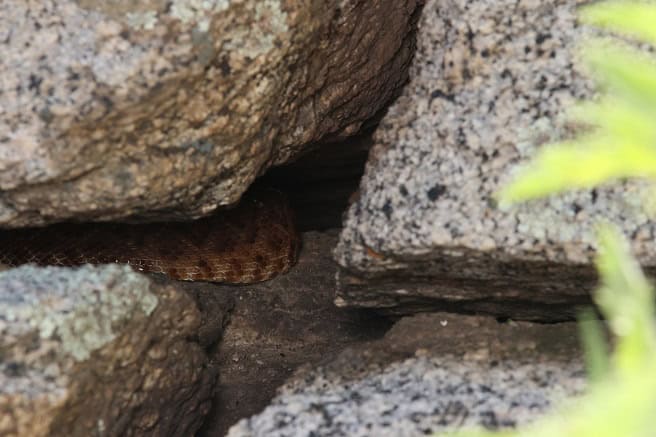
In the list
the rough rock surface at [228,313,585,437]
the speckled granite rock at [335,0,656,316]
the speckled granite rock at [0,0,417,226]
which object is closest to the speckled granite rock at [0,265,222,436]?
Answer: the speckled granite rock at [0,0,417,226]

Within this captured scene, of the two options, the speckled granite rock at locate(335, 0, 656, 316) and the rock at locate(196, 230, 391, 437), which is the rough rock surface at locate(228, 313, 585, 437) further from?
the rock at locate(196, 230, 391, 437)

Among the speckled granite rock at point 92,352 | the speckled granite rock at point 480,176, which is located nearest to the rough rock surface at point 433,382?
the speckled granite rock at point 480,176

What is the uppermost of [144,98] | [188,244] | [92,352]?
[188,244]

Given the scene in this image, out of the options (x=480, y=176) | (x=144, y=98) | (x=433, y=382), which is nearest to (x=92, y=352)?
(x=144, y=98)

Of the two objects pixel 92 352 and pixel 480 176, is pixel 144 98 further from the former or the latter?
pixel 480 176

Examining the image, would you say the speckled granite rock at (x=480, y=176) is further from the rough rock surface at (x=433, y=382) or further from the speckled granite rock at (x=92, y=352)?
the speckled granite rock at (x=92, y=352)

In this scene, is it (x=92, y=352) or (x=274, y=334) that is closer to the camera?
(x=92, y=352)
